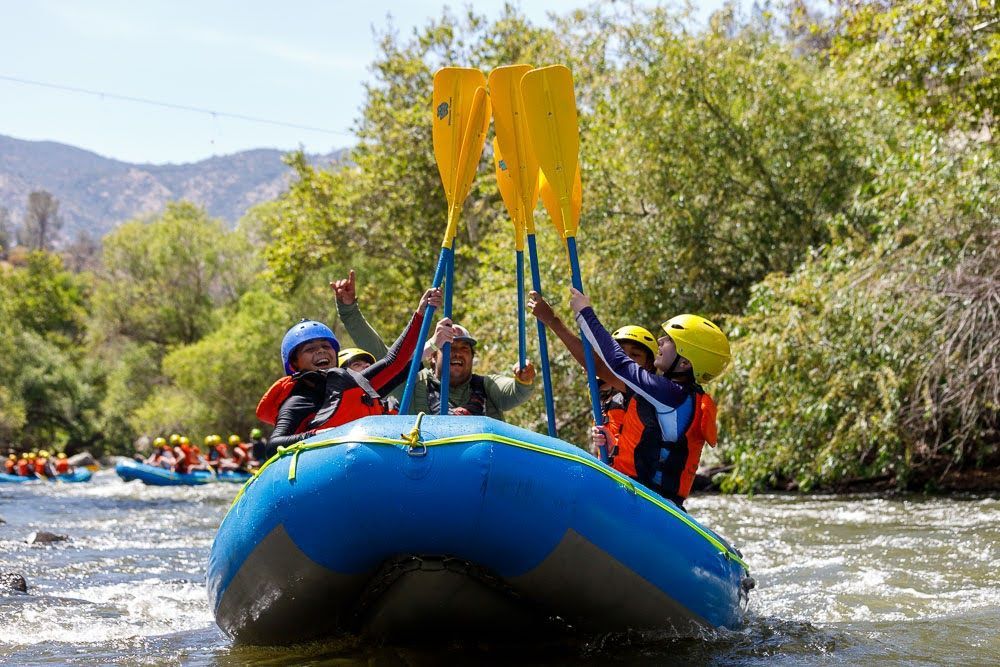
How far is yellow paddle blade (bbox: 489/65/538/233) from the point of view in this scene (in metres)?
5.07

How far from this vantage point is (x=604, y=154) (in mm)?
13594

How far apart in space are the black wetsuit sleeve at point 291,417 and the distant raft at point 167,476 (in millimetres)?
16974

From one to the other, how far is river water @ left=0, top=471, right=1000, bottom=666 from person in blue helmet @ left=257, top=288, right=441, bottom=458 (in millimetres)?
892

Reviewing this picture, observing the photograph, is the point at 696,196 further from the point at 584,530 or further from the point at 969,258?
the point at 584,530

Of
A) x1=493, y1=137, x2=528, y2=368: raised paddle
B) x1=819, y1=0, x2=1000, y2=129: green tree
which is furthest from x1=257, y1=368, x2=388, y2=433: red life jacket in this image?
x1=819, y1=0, x2=1000, y2=129: green tree

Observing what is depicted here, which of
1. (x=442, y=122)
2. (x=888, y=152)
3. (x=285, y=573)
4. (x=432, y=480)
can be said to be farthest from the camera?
(x=888, y=152)

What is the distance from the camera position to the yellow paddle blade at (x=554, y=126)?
16.4 ft

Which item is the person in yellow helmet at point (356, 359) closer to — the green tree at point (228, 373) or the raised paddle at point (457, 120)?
the raised paddle at point (457, 120)

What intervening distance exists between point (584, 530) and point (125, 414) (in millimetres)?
36603

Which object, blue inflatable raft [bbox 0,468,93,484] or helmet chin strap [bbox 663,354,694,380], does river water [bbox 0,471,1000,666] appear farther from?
blue inflatable raft [bbox 0,468,93,484]

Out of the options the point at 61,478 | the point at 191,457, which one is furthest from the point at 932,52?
the point at 61,478

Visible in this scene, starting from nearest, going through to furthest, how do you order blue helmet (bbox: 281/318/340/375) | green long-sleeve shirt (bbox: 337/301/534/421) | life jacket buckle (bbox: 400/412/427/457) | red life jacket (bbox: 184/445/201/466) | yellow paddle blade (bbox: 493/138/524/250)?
life jacket buckle (bbox: 400/412/427/457), blue helmet (bbox: 281/318/340/375), yellow paddle blade (bbox: 493/138/524/250), green long-sleeve shirt (bbox: 337/301/534/421), red life jacket (bbox: 184/445/201/466)

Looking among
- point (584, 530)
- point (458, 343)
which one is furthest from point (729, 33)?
point (584, 530)

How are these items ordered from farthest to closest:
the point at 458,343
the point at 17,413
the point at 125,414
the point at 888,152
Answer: the point at 125,414 < the point at 17,413 < the point at 888,152 < the point at 458,343
